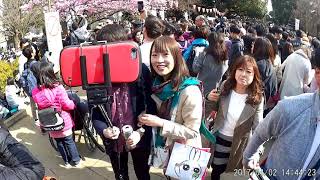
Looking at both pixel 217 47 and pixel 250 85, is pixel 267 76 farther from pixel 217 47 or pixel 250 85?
pixel 250 85

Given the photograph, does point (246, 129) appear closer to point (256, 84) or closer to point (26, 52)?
point (256, 84)

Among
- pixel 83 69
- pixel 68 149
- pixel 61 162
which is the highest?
pixel 83 69

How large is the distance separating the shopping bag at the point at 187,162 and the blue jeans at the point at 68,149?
1.80 meters

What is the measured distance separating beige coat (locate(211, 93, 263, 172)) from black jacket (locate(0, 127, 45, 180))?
66.4 inches

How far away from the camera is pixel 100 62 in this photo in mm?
1982

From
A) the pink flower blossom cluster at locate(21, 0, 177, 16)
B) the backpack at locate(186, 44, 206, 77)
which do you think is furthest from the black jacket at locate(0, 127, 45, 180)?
the pink flower blossom cluster at locate(21, 0, 177, 16)

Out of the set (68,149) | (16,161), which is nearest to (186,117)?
(16,161)

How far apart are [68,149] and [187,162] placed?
1959mm

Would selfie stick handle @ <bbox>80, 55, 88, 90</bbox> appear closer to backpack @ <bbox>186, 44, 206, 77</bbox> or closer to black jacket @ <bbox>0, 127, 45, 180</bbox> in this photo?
black jacket @ <bbox>0, 127, 45, 180</bbox>

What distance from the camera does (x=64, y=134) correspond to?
3.61 metres

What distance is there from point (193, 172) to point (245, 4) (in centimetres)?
3120

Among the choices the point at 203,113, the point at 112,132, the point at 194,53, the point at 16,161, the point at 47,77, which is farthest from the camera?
the point at 194,53

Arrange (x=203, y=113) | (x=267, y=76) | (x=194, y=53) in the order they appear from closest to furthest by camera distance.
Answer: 1. (x=203, y=113)
2. (x=267, y=76)
3. (x=194, y=53)

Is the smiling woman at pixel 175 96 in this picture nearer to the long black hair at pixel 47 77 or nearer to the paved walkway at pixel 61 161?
the paved walkway at pixel 61 161
